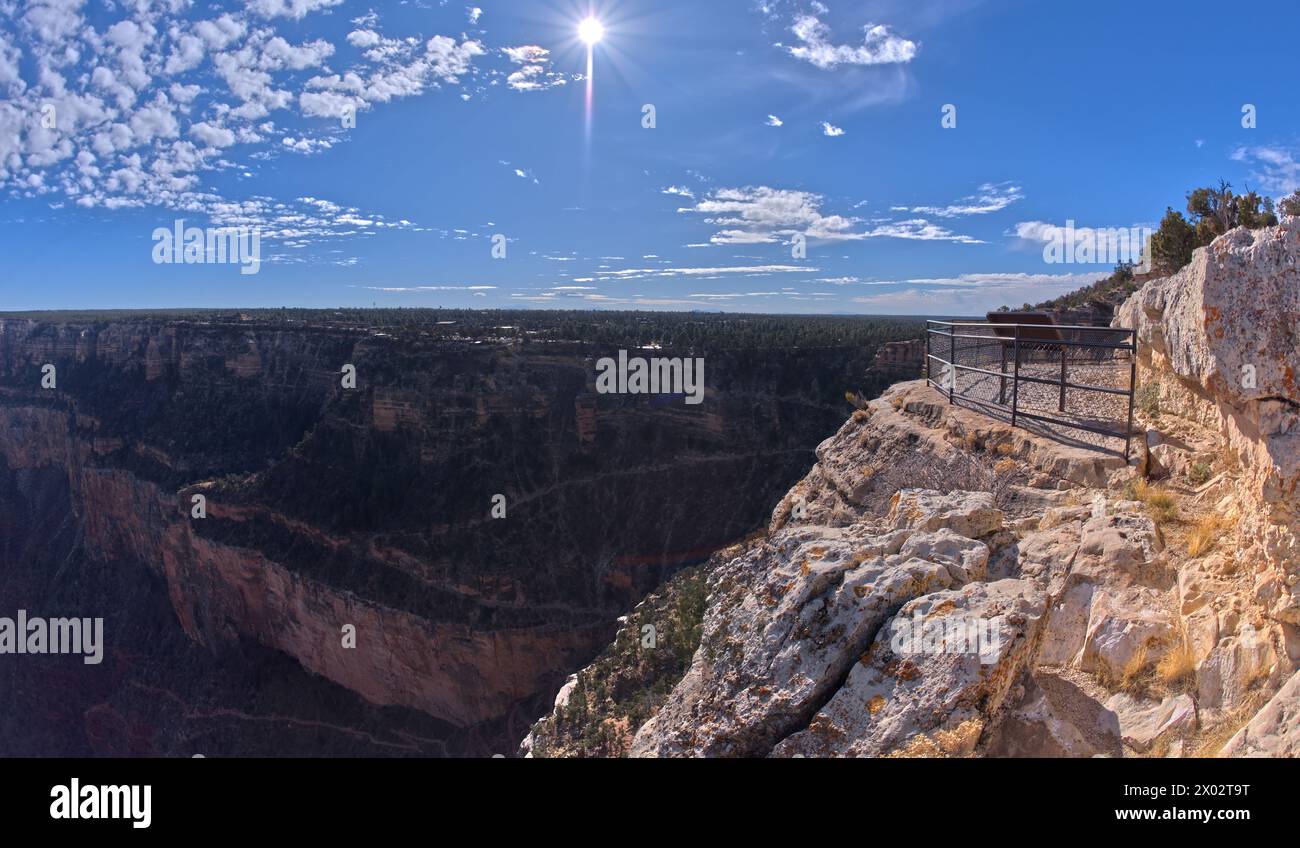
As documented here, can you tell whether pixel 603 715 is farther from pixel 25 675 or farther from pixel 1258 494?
pixel 25 675

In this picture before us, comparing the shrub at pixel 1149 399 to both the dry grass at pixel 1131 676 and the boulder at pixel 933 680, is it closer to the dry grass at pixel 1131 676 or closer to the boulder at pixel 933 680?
the dry grass at pixel 1131 676

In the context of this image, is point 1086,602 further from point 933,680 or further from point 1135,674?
point 933,680

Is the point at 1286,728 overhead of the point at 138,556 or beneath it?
overhead

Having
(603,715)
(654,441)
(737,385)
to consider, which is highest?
(737,385)

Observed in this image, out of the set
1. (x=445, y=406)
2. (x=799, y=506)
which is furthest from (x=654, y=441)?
(x=799, y=506)

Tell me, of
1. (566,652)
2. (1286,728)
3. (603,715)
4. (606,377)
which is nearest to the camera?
(1286,728)
